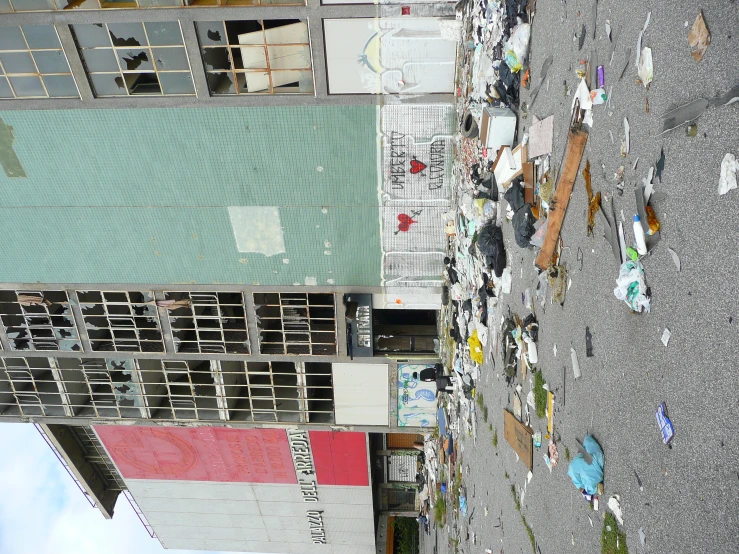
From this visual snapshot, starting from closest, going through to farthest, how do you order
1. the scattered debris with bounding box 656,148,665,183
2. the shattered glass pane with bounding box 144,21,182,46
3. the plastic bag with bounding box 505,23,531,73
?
the scattered debris with bounding box 656,148,665,183 < the plastic bag with bounding box 505,23,531,73 < the shattered glass pane with bounding box 144,21,182,46

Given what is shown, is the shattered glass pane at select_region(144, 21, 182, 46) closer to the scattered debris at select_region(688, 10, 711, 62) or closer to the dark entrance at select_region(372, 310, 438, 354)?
the dark entrance at select_region(372, 310, 438, 354)

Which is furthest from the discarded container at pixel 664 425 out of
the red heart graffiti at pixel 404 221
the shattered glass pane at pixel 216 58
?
the shattered glass pane at pixel 216 58

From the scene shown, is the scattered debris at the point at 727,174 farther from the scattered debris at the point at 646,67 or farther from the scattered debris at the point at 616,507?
the scattered debris at the point at 616,507

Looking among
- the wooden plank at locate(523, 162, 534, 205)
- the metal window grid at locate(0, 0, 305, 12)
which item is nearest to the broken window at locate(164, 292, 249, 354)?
the metal window grid at locate(0, 0, 305, 12)

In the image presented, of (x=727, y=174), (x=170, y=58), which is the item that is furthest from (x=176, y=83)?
(x=727, y=174)

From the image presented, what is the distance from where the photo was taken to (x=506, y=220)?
450 centimetres

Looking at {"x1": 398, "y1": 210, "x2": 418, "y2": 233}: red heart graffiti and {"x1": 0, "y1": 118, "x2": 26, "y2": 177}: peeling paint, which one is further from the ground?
{"x1": 0, "y1": 118, "x2": 26, "y2": 177}: peeling paint

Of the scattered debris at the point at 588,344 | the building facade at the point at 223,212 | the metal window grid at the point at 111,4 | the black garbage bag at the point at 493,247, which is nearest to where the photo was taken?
the scattered debris at the point at 588,344

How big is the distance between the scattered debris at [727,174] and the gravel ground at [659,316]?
0.08 ft

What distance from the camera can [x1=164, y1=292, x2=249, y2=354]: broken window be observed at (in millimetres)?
8133

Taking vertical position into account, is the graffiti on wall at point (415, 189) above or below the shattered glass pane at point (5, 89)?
below

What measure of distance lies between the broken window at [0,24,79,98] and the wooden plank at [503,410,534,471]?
21.6 feet

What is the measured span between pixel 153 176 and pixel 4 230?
2598mm

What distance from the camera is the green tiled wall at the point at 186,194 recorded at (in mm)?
6695
